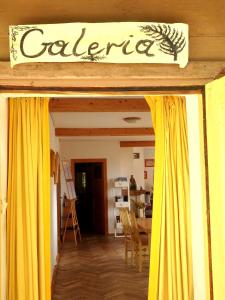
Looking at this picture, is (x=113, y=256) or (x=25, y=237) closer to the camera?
(x=25, y=237)

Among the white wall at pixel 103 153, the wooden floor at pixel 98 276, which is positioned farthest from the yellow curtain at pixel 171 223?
the white wall at pixel 103 153

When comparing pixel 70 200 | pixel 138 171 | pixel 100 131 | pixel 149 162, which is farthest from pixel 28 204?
A: pixel 149 162

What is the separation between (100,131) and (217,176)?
540 cm

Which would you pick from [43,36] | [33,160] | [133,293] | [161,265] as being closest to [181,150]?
[161,265]

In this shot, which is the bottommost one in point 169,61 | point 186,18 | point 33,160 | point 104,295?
point 104,295

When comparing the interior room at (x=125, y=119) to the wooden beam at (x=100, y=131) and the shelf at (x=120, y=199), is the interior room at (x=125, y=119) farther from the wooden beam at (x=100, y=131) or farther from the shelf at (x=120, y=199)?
the shelf at (x=120, y=199)

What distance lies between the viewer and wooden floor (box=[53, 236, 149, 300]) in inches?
185

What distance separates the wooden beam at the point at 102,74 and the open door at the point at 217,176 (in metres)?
0.11

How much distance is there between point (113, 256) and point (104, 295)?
7.12 feet

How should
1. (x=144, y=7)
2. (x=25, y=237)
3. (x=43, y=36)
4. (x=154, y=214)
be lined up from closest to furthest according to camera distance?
1. (x=43, y=36)
2. (x=144, y=7)
3. (x=25, y=237)
4. (x=154, y=214)

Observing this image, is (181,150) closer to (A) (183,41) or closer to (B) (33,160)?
(B) (33,160)

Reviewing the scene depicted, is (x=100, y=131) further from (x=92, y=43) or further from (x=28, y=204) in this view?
(x=92, y=43)

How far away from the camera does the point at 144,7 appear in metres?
1.99

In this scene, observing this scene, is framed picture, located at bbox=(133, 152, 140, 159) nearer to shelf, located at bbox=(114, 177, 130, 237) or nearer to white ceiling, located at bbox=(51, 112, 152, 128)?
shelf, located at bbox=(114, 177, 130, 237)
